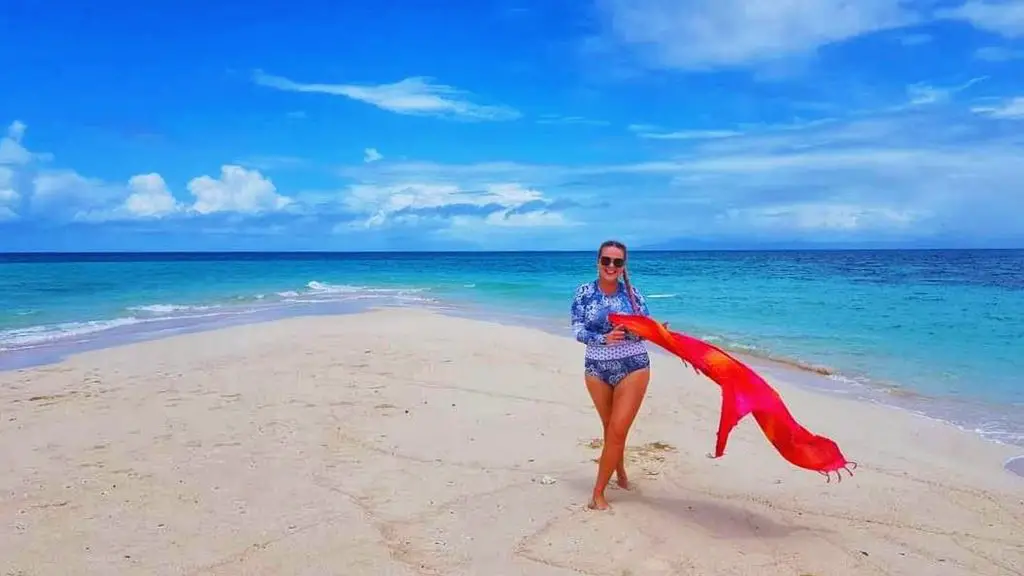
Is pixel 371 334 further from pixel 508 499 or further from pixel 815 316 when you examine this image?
pixel 815 316

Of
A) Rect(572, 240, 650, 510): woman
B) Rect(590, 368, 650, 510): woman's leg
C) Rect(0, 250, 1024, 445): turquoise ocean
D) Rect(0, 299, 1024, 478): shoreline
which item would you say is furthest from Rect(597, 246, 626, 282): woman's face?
Rect(0, 250, 1024, 445): turquoise ocean

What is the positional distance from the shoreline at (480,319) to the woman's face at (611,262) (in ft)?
15.2

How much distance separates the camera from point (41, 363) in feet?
40.5

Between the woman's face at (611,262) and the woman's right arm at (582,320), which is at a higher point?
the woman's face at (611,262)

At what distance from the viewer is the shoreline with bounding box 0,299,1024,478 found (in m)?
9.92

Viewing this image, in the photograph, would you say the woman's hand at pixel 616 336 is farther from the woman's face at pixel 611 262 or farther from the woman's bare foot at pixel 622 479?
the woman's bare foot at pixel 622 479

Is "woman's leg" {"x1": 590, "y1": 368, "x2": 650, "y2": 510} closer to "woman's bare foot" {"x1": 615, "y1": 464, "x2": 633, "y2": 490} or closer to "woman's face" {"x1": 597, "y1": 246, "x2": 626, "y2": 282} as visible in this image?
"woman's bare foot" {"x1": 615, "y1": 464, "x2": 633, "y2": 490}

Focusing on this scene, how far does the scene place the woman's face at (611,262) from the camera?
5.41 m

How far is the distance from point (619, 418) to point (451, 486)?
1659 millimetres

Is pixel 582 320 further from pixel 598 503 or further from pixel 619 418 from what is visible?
pixel 598 503

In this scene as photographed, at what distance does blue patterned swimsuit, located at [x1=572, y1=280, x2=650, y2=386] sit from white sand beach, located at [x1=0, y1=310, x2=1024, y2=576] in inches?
42.8

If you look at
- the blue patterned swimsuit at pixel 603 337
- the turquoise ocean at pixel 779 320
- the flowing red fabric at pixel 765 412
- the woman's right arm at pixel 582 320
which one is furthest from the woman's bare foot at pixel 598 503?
the turquoise ocean at pixel 779 320

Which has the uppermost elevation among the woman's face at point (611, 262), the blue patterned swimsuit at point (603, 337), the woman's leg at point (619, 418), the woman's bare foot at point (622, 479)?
the woman's face at point (611, 262)

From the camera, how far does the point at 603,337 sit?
17.7 ft
